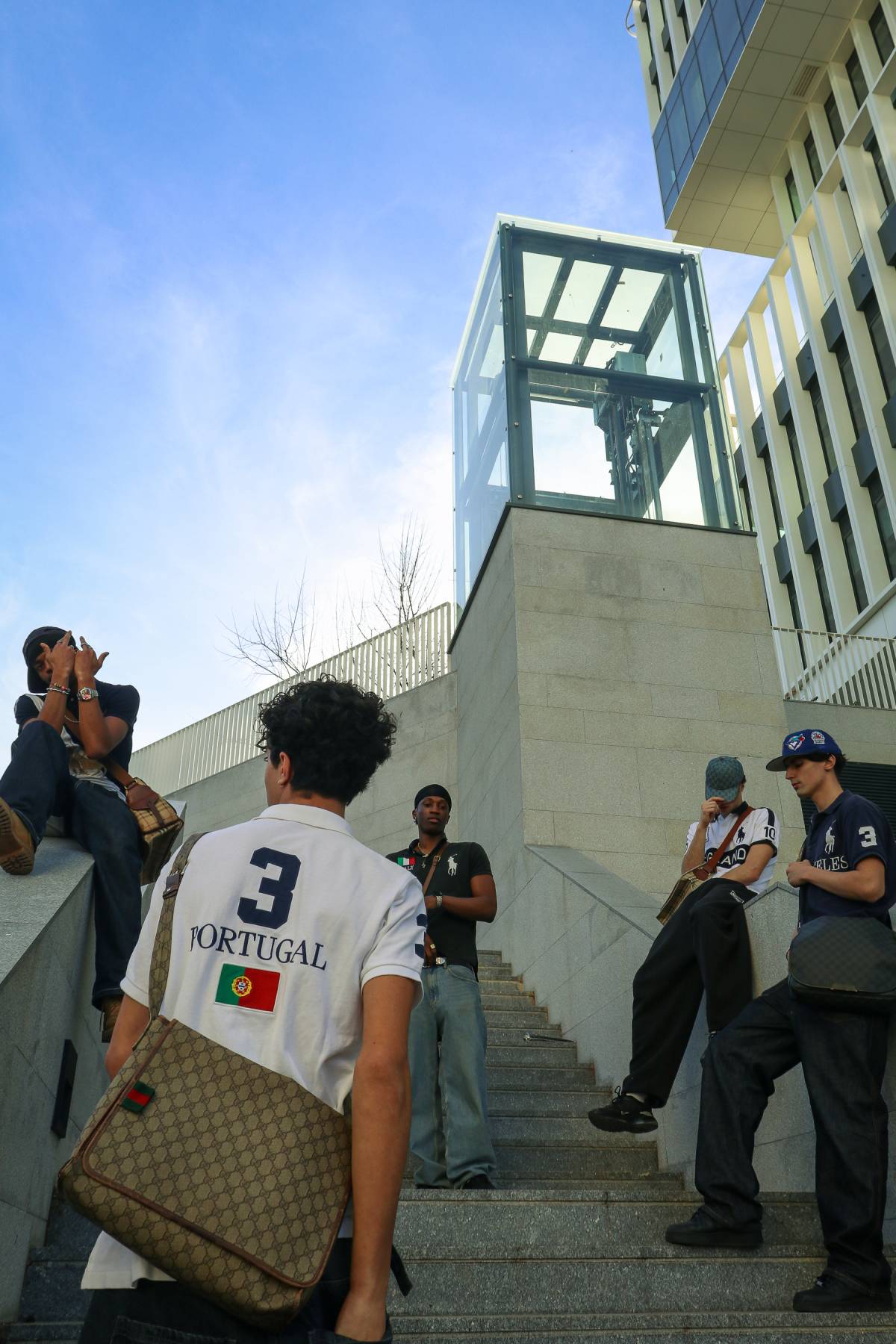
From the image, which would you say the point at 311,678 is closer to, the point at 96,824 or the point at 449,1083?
the point at 449,1083

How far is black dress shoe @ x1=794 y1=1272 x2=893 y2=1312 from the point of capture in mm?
2902

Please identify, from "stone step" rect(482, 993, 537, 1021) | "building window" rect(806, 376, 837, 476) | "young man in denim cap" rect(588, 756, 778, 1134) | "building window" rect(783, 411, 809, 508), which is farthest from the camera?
"building window" rect(783, 411, 809, 508)

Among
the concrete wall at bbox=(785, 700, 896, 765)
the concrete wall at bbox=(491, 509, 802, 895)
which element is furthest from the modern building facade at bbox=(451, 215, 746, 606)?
the concrete wall at bbox=(785, 700, 896, 765)

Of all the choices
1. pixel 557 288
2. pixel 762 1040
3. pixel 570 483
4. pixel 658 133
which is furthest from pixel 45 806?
pixel 658 133

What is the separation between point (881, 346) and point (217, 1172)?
25.8 meters

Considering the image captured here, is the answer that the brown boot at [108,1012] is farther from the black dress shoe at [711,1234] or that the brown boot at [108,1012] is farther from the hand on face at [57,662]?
the black dress shoe at [711,1234]

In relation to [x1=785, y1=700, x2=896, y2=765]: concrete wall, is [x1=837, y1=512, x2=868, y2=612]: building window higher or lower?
higher

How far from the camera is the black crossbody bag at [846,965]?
3189 millimetres

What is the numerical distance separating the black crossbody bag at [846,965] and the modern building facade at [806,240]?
19.0 m

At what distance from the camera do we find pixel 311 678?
12.6m

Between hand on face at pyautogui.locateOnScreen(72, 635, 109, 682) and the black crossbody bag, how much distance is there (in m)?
2.56

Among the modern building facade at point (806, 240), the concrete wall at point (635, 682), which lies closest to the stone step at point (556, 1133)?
the concrete wall at point (635, 682)

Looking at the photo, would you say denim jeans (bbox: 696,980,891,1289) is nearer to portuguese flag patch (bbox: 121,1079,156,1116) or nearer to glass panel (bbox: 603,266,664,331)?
portuguese flag patch (bbox: 121,1079,156,1116)

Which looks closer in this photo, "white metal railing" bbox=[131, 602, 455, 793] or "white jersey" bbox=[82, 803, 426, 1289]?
"white jersey" bbox=[82, 803, 426, 1289]
